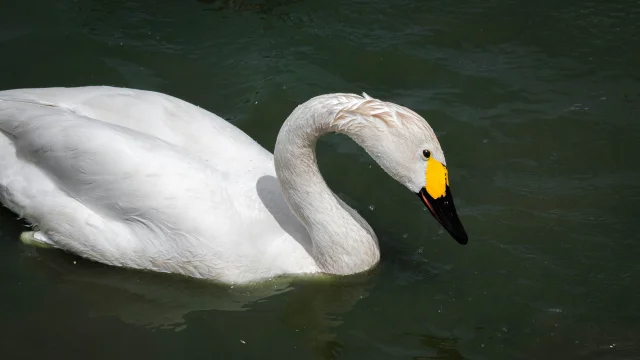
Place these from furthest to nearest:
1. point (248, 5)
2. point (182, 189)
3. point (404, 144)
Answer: point (248, 5) < point (182, 189) < point (404, 144)

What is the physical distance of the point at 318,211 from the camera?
624cm

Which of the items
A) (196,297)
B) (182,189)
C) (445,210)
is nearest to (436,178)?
(445,210)

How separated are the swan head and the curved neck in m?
0.37

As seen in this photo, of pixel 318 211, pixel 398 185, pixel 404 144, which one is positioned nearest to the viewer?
pixel 404 144

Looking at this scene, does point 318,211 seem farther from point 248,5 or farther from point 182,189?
point 248,5

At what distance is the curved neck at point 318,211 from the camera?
237 inches

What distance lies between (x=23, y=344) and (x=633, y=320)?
14.0ft

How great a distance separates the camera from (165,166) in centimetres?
612

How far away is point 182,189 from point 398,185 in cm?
215

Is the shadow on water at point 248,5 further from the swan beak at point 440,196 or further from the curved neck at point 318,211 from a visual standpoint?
the swan beak at point 440,196

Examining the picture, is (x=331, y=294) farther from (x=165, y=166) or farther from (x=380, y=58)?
(x=380, y=58)

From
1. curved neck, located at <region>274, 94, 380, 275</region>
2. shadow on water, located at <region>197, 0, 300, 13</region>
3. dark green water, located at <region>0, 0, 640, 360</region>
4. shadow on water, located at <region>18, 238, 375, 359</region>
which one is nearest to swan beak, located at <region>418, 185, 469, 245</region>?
dark green water, located at <region>0, 0, 640, 360</region>

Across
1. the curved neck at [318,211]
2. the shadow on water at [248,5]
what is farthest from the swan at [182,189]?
the shadow on water at [248,5]

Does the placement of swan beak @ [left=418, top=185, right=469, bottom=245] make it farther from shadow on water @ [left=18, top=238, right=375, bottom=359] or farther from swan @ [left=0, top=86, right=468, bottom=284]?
shadow on water @ [left=18, top=238, right=375, bottom=359]
